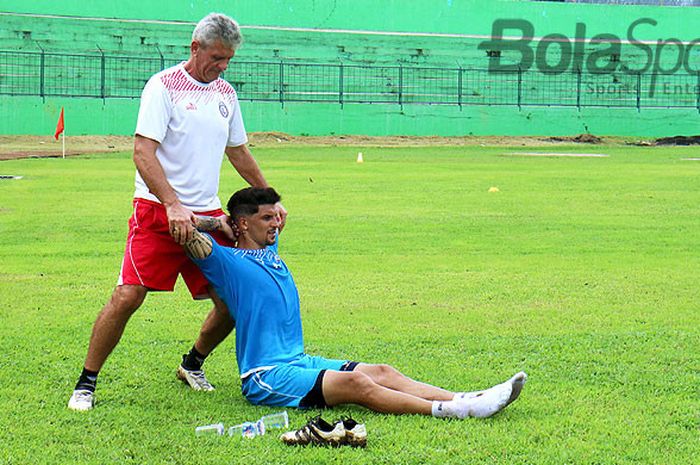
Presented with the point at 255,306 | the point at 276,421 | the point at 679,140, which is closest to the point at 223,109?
the point at 255,306

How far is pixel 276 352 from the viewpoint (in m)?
5.99

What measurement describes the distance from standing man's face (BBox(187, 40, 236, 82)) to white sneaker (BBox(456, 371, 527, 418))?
2212mm

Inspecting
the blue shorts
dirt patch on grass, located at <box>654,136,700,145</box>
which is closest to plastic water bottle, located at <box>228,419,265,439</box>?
the blue shorts

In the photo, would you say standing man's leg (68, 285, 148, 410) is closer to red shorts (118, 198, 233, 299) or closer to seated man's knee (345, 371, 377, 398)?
red shorts (118, 198, 233, 299)

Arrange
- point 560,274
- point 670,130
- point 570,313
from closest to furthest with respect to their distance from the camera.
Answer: point 570,313 < point 560,274 < point 670,130

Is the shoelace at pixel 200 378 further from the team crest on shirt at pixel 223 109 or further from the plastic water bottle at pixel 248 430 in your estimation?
the team crest on shirt at pixel 223 109

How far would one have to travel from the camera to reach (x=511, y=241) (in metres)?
13.4

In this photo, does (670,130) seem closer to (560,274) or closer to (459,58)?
(459,58)

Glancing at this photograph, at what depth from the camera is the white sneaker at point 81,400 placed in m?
5.92

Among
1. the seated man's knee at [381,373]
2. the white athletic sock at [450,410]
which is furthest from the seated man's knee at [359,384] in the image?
the white athletic sock at [450,410]

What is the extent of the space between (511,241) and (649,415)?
761 centimetres

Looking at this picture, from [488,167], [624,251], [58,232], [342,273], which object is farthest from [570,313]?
[488,167]

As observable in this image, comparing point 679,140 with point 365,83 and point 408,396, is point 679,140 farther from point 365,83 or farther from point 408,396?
point 408,396

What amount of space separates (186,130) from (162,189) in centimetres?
43
